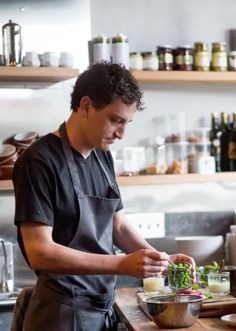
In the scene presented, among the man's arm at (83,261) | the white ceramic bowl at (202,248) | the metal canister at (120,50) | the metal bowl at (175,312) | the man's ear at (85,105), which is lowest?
the white ceramic bowl at (202,248)

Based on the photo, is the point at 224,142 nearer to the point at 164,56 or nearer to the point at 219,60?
the point at 219,60

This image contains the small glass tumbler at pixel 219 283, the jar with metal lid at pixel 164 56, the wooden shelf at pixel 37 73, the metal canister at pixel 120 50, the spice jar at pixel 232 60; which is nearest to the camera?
the small glass tumbler at pixel 219 283

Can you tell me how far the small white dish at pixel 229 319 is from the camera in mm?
2260

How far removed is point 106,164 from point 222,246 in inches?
46.6

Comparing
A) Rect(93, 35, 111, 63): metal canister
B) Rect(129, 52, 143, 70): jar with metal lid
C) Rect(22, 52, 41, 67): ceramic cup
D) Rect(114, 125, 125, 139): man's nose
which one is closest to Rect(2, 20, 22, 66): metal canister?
Rect(22, 52, 41, 67): ceramic cup

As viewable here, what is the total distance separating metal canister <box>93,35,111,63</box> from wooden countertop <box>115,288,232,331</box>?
1.13 meters

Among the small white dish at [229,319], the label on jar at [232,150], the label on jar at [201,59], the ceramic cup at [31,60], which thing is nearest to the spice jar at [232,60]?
the label on jar at [201,59]

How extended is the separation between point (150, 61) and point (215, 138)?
540mm

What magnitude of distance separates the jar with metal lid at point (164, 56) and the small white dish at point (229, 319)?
1.43 meters

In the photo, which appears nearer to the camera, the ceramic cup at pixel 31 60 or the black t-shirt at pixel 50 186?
the black t-shirt at pixel 50 186

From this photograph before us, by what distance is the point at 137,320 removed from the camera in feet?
7.99

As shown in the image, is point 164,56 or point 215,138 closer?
point 164,56

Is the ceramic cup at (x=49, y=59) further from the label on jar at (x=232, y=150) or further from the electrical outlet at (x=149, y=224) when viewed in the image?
the label on jar at (x=232, y=150)

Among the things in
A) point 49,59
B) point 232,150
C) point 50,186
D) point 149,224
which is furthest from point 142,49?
point 50,186
